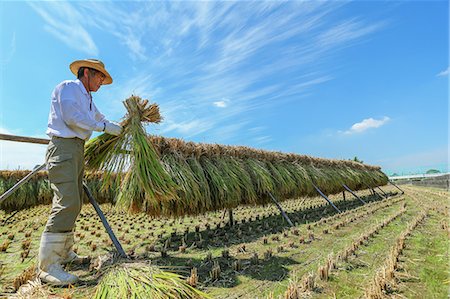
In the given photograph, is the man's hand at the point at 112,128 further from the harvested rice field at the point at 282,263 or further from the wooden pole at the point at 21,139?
the harvested rice field at the point at 282,263

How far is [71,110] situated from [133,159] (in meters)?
0.94

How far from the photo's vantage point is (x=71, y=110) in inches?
107

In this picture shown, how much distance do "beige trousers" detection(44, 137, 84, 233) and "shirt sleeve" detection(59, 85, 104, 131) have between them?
0.24 m

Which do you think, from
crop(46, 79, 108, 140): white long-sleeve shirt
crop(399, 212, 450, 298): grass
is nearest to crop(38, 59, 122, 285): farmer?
crop(46, 79, 108, 140): white long-sleeve shirt

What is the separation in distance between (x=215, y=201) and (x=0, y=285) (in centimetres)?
347

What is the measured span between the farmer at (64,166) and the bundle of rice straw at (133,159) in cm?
41

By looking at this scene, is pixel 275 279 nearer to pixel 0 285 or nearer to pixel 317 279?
pixel 317 279

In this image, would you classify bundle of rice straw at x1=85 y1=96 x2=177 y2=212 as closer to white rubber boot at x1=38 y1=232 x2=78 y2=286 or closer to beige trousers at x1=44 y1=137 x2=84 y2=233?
beige trousers at x1=44 y1=137 x2=84 y2=233

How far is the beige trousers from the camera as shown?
2.61 meters

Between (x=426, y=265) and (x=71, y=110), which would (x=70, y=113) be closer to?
(x=71, y=110)

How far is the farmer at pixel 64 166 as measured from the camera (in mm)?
2521

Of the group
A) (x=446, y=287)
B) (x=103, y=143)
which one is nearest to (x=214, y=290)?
(x=446, y=287)

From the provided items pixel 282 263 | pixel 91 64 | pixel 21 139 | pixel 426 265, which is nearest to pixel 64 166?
pixel 91 64

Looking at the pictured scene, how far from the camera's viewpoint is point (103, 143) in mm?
3631
